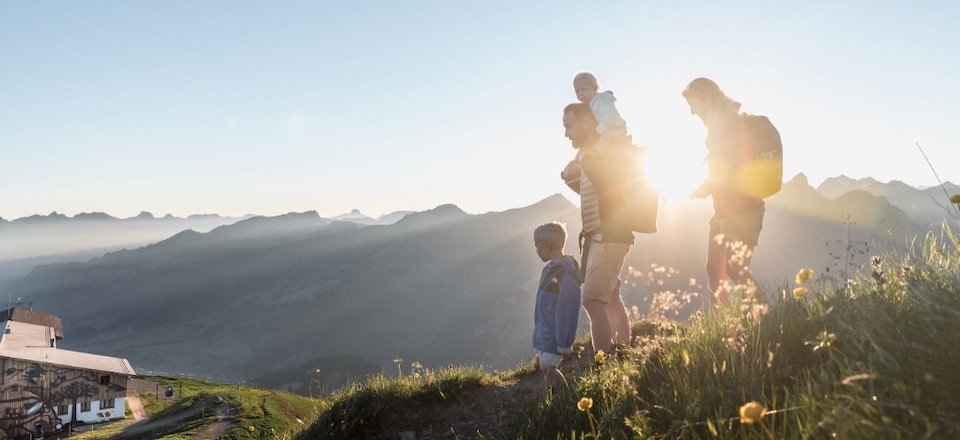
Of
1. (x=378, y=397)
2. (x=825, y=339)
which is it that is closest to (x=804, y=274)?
(x=825, y=339)

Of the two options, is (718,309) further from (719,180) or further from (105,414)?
(105,414)

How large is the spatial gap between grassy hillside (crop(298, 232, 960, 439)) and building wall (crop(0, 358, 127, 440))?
70.3 meters

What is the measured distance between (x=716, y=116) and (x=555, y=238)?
2.26 metres

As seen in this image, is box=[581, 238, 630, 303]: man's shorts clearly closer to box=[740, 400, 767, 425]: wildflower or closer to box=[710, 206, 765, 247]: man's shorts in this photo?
box=[710, 206, 765, 247]: man's shorts

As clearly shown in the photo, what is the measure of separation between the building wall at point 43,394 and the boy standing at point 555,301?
68500mm

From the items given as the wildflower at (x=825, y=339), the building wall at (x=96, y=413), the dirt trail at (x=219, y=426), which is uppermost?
the wildflower at (x=825, y=339)

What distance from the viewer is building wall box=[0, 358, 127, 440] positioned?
52719 mm

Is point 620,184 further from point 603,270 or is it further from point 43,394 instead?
Answer: point 43,394

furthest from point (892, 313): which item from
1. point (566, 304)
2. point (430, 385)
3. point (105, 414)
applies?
point (105, 414)

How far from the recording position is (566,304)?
5414 mm

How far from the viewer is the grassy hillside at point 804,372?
159cm

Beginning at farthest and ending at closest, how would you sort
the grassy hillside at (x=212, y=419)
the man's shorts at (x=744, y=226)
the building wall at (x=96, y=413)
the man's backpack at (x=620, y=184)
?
the building wall at (x=96, y=413) → the grassy hillside at (x=212, y=419) → the man's shorts at (x=744, y=226) → the man's backpack at (x=620, y=184)

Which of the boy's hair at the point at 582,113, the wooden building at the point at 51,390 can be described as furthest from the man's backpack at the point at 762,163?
the wooden building at the point at 51,390

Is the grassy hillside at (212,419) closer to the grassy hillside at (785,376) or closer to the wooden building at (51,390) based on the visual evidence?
the wooden building at (51,390)
